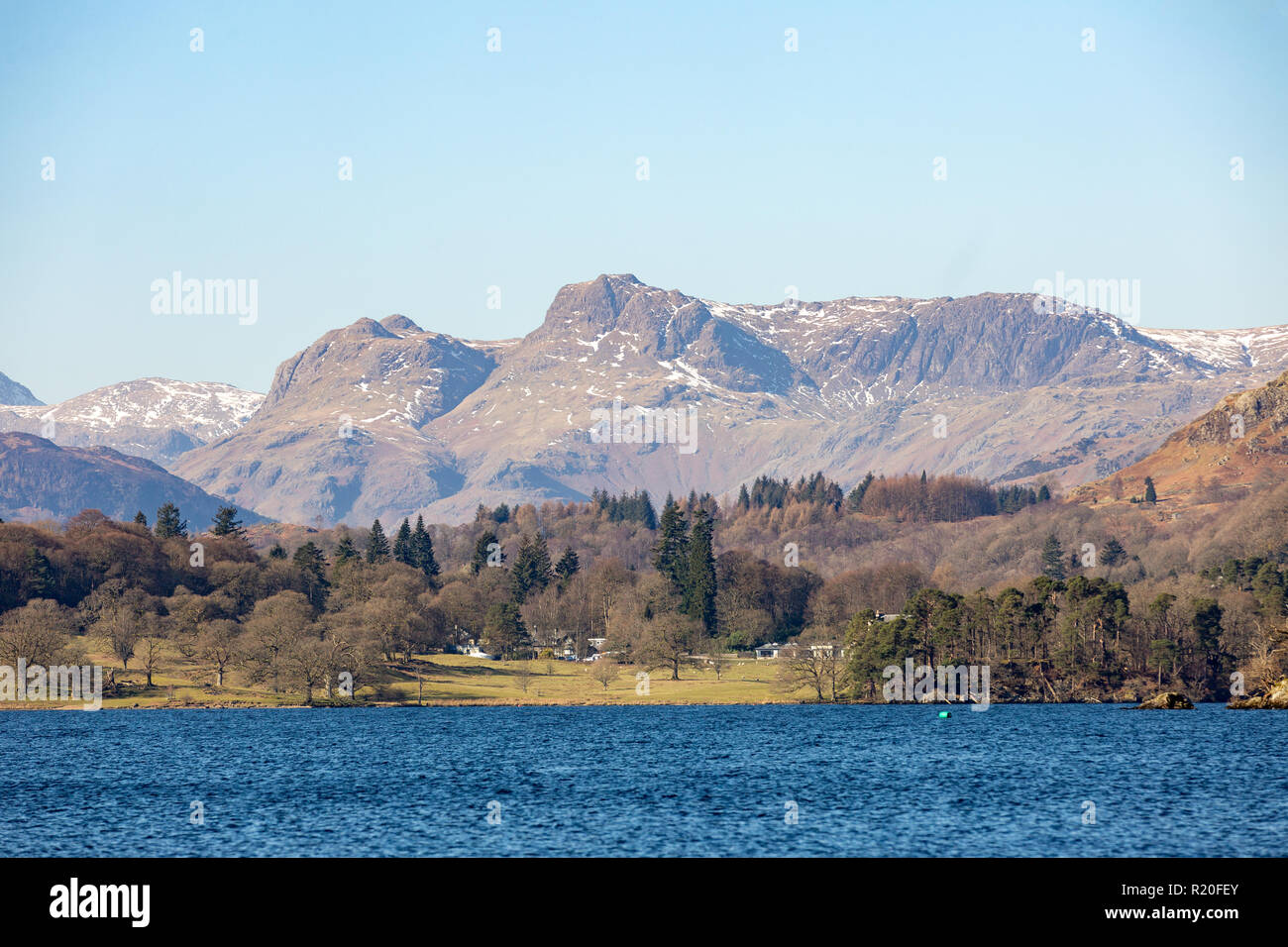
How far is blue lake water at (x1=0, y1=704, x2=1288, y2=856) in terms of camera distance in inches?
2734

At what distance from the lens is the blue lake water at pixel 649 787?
69.4 m

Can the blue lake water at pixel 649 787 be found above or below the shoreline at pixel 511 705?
above
